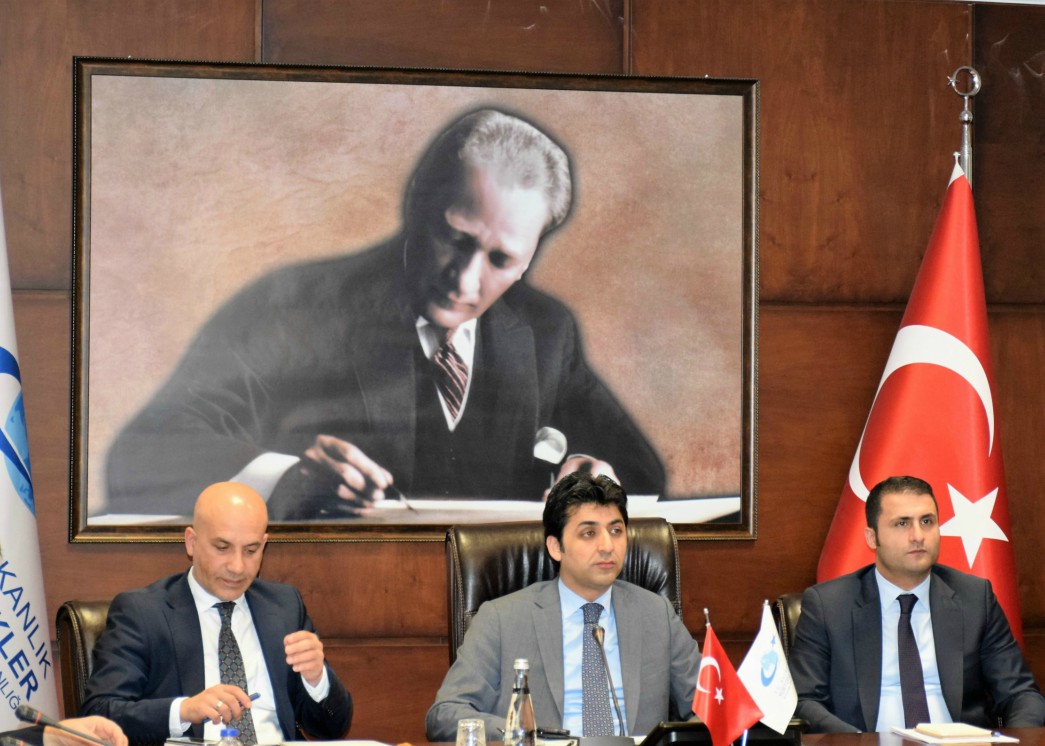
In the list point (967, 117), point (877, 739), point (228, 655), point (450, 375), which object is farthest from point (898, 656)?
point (967, 117)

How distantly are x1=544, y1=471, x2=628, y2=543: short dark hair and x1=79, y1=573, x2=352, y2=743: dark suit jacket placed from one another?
69 cm

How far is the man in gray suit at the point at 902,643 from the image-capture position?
129 inches

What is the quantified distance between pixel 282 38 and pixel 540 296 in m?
1.22

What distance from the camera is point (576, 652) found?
3.20 m

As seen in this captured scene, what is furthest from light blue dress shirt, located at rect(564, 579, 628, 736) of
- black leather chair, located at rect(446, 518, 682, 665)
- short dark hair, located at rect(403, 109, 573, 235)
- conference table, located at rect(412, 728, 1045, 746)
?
short dark hair, located at rect(403, 109, 573, 235)

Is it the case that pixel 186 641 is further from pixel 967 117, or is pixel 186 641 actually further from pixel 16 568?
pixel 967 117

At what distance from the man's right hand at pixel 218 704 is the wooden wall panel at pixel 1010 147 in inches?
121

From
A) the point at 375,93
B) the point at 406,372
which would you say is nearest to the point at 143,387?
the point at 406,372

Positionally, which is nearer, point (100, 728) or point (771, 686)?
point (771, 686)

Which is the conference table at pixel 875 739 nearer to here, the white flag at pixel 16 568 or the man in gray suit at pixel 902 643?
the man in gray suit at pixel 902 643

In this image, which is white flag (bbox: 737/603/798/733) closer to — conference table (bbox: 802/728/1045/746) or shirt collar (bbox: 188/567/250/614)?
conference table (bbox: 802/728/1045/746)

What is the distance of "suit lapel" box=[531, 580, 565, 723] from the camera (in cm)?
310

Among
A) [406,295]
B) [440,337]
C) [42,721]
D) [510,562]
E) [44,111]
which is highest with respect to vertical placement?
[44,111]

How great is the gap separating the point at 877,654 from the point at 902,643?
79 millimetres
